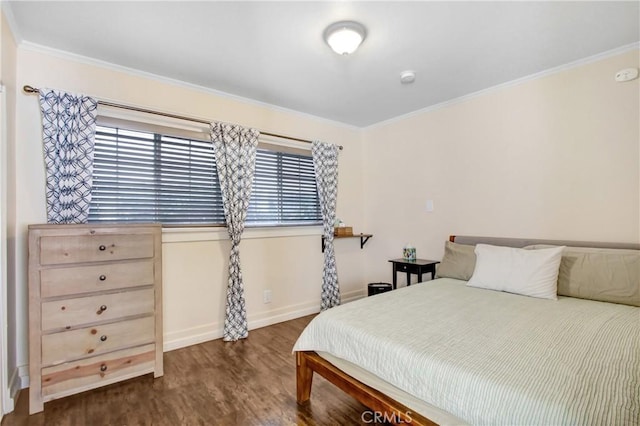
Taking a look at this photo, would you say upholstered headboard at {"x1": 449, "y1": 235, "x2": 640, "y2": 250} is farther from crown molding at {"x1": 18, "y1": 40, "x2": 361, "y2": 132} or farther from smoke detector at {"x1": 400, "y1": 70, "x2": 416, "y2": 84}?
crown molding at {"x1": 18, "y1": 40, "x2": 361, "y2": 132}

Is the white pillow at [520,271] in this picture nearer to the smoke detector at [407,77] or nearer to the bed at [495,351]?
the bed at [495,351]

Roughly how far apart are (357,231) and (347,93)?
1811mm

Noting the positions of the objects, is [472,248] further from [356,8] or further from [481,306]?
[356,8]

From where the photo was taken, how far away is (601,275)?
82.2 inches

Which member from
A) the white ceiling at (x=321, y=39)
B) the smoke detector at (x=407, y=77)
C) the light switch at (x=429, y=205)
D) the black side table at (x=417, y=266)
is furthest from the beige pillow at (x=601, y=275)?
the smoke detector at (x=407, y=77)

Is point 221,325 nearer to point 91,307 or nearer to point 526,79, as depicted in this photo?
point 91,307

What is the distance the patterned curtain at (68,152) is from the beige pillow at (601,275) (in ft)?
11.3

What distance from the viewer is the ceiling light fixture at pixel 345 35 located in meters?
1.95

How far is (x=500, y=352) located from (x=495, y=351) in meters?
0.02

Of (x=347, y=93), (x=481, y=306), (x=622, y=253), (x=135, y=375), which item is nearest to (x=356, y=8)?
(x=347, y=93)

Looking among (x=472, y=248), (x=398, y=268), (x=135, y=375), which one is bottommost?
(x=135, y=375)

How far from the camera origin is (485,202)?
9.97ft

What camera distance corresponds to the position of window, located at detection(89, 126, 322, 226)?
242 cm

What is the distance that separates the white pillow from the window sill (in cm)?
181
